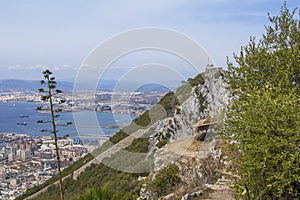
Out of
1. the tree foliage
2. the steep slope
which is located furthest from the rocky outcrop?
the tree foliage

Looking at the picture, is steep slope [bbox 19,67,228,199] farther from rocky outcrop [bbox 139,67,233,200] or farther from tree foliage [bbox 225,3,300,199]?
tree foliage [bbox 225,3,300,199]

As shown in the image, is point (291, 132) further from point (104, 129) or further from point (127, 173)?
point (127, 173)

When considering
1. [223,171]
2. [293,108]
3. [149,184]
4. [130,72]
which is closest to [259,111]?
[293,108]

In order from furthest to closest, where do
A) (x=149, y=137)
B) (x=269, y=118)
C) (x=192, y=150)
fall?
(x=149, y=137) → (x=192, y=150) → (x=269, y=118)

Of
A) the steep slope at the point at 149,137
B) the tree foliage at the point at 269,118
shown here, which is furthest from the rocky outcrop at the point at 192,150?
the tree foliage at the point at 269,118

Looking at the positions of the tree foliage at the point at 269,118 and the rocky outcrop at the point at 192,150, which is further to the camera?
the rocky outcrop at the point at 192,150

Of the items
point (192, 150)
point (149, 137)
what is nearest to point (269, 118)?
point (192, 150)

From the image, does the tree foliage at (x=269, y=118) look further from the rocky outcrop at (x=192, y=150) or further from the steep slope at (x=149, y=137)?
the steep slope at (x=149, y=137)

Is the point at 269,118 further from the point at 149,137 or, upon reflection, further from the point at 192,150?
the point at 149,137
